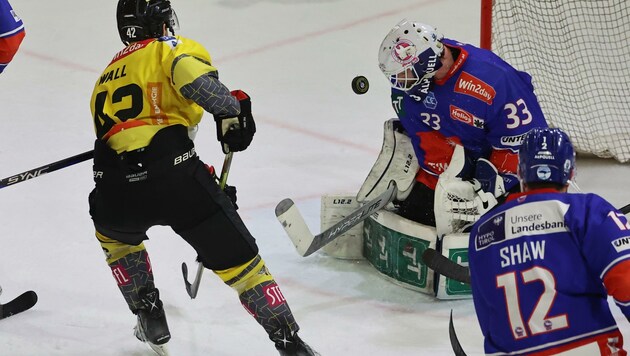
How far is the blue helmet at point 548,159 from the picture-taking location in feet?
7.50

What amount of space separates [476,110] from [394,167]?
394mm

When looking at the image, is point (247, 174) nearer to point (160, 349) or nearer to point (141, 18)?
point (160, 349)

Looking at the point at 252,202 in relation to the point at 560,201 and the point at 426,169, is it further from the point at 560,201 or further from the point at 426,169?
the point at 560,201

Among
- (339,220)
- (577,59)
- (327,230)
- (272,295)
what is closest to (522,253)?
(272,295)

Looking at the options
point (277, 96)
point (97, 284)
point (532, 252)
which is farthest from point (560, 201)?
point (277, 96)

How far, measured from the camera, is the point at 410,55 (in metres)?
3.53

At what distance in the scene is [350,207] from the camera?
400cm

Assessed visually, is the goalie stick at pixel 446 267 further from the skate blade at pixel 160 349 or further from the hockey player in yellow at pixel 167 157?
the skate blade at pixel 160 349

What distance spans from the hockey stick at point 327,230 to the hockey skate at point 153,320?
0.54 meters

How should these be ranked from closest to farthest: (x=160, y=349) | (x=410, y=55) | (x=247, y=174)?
(x=160, y=349)
(x=410, y=55)
(x=247, y=174)

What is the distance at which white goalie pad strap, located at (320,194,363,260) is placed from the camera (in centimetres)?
401

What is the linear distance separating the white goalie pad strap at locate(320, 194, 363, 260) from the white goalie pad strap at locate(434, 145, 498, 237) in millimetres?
424

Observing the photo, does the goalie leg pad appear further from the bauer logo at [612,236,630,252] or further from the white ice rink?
the bauer logo at [612,236,630,252]

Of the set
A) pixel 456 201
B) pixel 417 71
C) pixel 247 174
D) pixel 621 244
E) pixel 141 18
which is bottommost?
pixel 247 174
